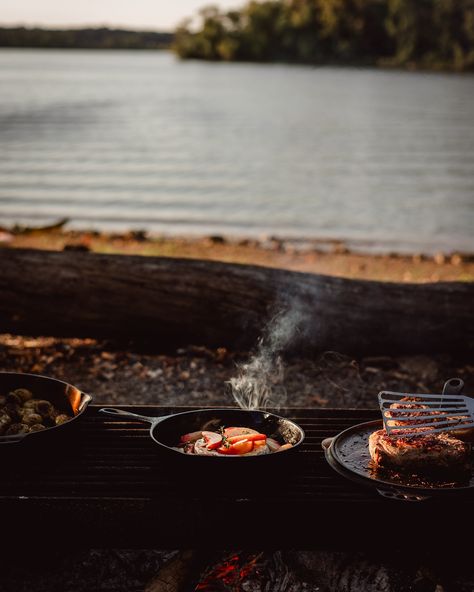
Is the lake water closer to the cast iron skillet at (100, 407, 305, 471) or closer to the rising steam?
the rising steam

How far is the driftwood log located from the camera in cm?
670

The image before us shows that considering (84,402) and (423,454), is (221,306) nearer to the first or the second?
(84,402)

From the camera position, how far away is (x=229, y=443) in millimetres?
3625

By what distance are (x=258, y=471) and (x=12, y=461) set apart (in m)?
1.18

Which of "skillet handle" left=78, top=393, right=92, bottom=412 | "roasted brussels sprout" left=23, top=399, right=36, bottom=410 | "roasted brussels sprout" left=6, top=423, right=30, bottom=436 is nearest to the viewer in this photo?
"roasted brussels sprout" left=6, top=423, right=30, bottom=436

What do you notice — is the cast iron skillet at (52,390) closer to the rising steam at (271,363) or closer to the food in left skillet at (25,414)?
the food in left skillet at (25,414)

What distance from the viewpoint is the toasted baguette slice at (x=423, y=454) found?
11.1 feet

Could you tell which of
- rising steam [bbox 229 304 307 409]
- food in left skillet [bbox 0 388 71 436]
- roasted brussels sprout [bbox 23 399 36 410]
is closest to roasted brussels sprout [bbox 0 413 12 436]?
food in left skillet [bbox 0 388 71 436]

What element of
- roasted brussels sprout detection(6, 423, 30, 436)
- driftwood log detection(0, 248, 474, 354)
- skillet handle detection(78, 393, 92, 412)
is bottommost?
driftwood log detection(0, 248, 474, 354)

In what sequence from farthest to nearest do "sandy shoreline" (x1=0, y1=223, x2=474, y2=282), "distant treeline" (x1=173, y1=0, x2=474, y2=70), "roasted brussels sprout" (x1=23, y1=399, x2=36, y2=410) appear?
"distant treeline" (x1=173, y1=0, x2=474, y2=70) → "sandy shoreline" (x1=0, y1=223, x2=474, y2=282) → "roasted brussels sprout" (x1=23, y1=399, x2=36, y2=410)

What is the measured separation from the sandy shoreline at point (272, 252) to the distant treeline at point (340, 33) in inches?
3371

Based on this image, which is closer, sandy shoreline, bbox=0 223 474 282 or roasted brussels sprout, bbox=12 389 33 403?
roasted brussels sprout, bbox=12 389 33 403

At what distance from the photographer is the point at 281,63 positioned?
134875 millimetres

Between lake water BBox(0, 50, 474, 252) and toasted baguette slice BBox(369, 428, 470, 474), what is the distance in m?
10.2
